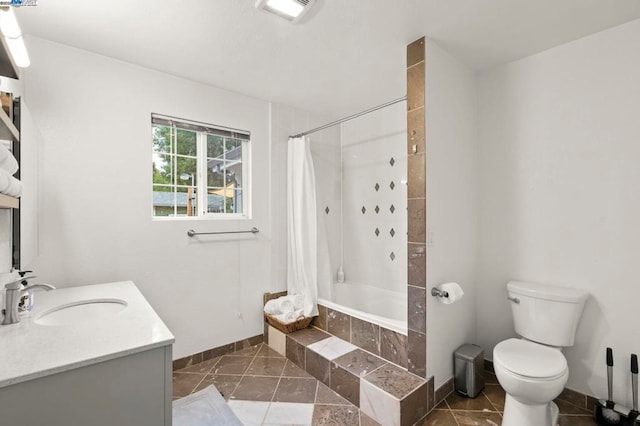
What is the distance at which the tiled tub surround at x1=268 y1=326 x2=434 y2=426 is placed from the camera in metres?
1.78

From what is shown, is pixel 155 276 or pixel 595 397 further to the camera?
pixel 155 276

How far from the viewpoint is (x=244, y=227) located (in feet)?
9.24

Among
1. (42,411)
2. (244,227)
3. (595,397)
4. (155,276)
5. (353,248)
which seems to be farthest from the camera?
(353,248)

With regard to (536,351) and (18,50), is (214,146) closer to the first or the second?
(18,50)

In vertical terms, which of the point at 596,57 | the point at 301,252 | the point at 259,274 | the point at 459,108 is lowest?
the point at 259,274

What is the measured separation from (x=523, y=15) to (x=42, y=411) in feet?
9.08

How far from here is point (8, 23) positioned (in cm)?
103

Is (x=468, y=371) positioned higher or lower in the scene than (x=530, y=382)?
lower

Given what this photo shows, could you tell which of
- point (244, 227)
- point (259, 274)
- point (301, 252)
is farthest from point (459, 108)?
point (259, 274)

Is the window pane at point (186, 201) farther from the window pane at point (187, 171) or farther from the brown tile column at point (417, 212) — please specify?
the brown tile column at point (417, 212)

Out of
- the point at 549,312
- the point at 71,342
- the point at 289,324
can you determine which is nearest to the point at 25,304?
the point at 71,342

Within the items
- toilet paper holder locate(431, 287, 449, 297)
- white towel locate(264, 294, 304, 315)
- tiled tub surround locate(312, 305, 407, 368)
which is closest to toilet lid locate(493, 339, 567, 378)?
toilet paper holder locate(431, 287, 449, 297)

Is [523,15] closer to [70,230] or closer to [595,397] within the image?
[595,397]

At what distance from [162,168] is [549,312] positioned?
3008mm
